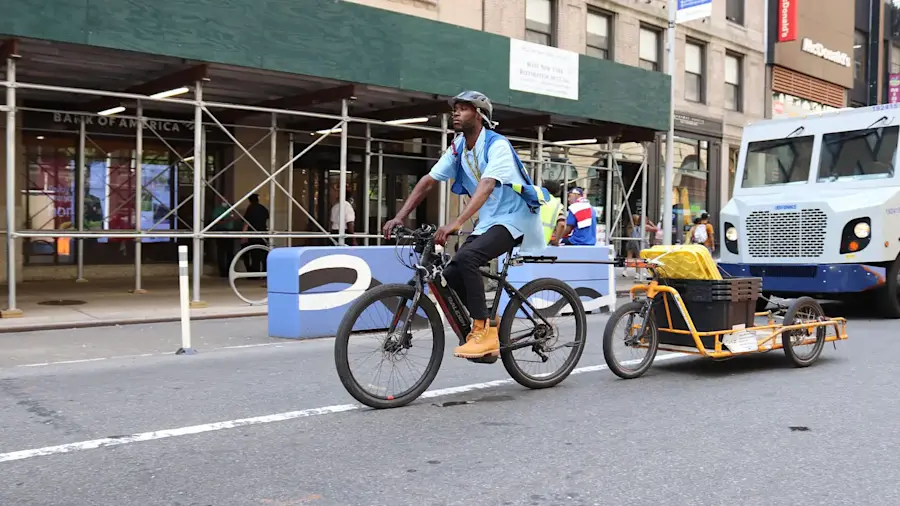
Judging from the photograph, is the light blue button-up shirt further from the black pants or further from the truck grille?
the truck grille

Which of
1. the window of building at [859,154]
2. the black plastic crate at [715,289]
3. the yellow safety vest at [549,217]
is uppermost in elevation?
the window of building at [859,154]

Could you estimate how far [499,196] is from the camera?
5.57 m

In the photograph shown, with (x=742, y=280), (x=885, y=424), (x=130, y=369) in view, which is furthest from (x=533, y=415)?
(x=130, y=369)

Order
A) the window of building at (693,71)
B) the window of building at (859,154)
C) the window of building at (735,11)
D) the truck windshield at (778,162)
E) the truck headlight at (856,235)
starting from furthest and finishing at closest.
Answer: the window of building at (735,11), the window of building at (693,71), the truck windshield at (778,162), the window of building at (859,154), the truck headlight at (856,235)

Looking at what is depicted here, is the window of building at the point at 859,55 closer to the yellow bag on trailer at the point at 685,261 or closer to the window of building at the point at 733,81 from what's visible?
the window of building at the point at 733,81

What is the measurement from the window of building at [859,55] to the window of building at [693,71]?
384 inches

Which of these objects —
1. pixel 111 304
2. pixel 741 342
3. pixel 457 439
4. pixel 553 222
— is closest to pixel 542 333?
pixel 457 439

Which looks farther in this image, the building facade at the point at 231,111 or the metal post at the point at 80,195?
the metal post at the point at 80,195

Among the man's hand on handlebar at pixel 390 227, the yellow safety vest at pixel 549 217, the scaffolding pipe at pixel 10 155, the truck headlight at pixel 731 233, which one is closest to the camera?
the man's hand on handlebar at pixel 390 227

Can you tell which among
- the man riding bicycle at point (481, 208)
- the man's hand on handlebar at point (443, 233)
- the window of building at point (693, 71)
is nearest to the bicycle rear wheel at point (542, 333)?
the man riding bicycle at point (481, 208)

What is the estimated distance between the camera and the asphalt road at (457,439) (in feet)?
12.1

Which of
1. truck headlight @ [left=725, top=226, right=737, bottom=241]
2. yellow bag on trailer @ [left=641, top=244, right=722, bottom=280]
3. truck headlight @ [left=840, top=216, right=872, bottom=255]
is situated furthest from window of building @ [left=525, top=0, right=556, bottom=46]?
yellow bag on trailer @ [left=641, top=244, right=722, bottom=280]

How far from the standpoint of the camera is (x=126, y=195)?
1612 centimetres

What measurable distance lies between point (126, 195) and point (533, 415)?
13.1 metres
